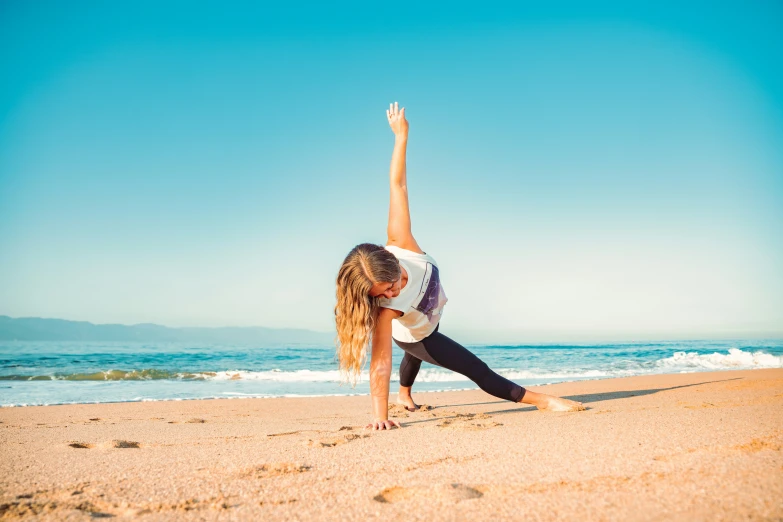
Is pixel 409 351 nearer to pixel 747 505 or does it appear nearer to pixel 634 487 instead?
pixel 634 487

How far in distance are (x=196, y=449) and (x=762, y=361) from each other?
2159 cm

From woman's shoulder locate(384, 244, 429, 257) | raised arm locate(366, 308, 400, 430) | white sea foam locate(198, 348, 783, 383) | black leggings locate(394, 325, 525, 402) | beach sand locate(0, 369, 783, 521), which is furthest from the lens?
white sea foam locate(198, 348, 783, 383)

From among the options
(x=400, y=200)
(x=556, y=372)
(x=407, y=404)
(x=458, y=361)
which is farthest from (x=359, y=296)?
(x=556, y=372)

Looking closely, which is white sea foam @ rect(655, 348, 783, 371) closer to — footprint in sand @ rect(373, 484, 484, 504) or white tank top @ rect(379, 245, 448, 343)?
white tank top @ rect(379, 245, 448, 343)

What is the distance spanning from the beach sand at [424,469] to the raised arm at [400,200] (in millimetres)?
1391

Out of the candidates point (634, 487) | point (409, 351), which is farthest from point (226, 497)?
point (409, 351)

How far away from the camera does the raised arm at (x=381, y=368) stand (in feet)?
11.4

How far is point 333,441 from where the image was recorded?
3.01 m

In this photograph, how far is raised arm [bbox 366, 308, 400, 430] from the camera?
348 cm

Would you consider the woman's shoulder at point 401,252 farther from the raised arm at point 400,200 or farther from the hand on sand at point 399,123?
the hand on sand at point 399,123

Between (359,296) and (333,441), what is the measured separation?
Answer: 0.91 m

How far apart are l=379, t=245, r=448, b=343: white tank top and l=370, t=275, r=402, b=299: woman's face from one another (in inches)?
2.7

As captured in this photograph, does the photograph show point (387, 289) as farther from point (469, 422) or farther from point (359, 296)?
point (469, 422)

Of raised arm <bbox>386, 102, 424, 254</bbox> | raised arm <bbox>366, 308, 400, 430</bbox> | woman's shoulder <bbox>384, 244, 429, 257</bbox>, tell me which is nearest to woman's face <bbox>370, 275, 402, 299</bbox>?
→ raised arm <bbox>366, 308, 400, 430</bbox>
